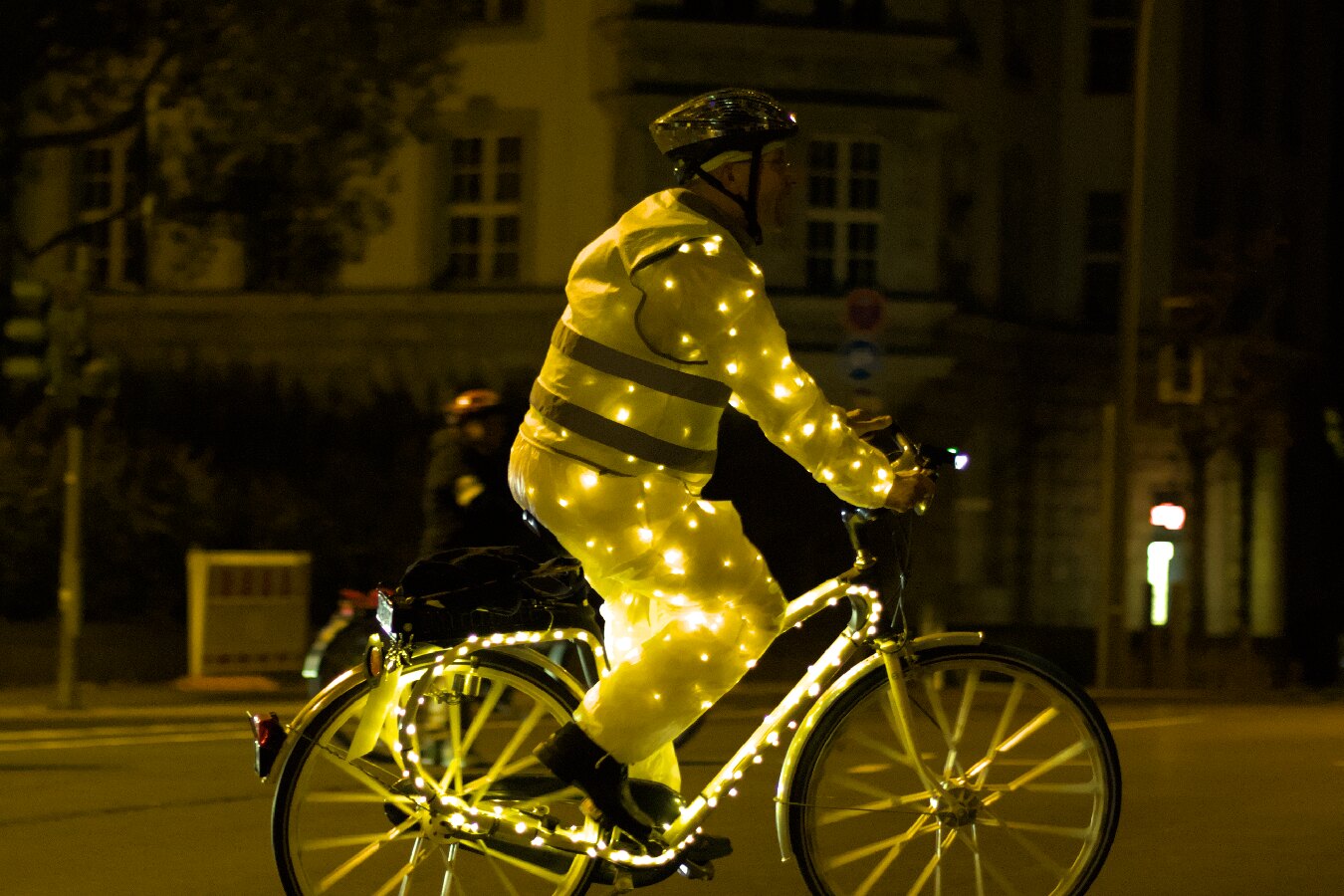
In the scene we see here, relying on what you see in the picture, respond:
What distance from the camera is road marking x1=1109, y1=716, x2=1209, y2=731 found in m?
14.2

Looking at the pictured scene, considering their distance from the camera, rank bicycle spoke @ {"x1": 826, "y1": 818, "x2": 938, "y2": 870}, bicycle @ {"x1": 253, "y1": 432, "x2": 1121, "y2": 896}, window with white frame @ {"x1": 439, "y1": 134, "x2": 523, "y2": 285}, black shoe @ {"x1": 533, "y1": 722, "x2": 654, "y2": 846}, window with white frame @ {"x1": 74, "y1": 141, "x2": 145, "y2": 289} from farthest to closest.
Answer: window with white frame @ {"x1": 74, "y1": 141, "x2": 145, "y2": 289} → window with white frame @ {"x1": 439, "y1": 134, "x2": 523, "y2": 285} → bicycle spoke @ {"x1": 826, "y1": 818, "x2": 938, "y2": 870} → bicycle @ {"x1": 253, "y1": 432, "x2": 1121, "y2": 896} → black shoe @ {"x1": 533, "y1": 722, "x2": 654, "y2": 846}

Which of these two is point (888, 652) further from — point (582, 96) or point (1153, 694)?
point (582, 96)

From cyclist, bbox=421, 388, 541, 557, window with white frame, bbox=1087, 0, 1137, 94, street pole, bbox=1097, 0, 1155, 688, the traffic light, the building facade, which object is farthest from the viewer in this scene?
window with white frame, bbox=1087, 0, 1137, 94

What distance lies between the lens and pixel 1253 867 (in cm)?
750

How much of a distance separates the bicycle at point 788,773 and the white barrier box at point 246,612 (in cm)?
1214

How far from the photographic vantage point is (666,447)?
5191 millimetres

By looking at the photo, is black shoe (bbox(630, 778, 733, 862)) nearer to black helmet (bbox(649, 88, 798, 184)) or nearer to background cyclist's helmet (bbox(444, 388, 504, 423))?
black helmet (bbox(649, 88, 798, 184))

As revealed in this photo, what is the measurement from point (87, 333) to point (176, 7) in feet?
19.5

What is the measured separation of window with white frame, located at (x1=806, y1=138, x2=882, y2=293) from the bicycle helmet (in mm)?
22215

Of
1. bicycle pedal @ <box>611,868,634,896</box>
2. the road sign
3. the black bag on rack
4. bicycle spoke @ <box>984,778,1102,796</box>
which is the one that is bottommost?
bicycle pedal @ <box>611,868,634,896</box>

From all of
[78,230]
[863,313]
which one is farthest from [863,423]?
[78,230]

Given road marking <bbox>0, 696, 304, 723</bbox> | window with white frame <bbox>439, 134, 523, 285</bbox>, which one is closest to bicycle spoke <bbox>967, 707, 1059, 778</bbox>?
road marking <bbox>0, 696, 304, 723</bbox>

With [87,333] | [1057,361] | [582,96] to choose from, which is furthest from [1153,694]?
[1057,361]

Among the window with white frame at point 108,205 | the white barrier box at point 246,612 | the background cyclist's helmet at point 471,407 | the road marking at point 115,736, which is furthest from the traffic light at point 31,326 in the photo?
the window with white frame at point 108,205
